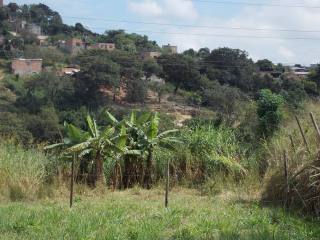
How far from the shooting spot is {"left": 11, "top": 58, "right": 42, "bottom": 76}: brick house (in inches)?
2232

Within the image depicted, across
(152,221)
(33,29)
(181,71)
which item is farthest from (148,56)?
(152,221)

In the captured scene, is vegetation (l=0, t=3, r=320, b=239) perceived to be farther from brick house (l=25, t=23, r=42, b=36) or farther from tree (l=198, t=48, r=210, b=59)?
brick house (l=25, t=23, r=42, b=36)

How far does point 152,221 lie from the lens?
800 centimetres

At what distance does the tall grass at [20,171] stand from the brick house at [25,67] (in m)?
44.5

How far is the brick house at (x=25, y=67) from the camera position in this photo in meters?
56.7

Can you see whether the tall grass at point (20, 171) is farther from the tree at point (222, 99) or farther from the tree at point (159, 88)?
the tree at point (159, 88)

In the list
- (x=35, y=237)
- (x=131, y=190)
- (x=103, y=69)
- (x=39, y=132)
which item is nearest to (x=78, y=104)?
(x=103, y=69)

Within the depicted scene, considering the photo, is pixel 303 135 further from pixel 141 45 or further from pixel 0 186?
pixel 141 45

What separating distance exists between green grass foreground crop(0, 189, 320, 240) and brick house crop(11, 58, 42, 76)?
159 feet

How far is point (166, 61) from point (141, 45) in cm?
1786

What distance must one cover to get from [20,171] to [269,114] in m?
8.08

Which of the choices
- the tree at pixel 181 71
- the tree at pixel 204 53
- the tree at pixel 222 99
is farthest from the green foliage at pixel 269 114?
the tree at pixel 204 53

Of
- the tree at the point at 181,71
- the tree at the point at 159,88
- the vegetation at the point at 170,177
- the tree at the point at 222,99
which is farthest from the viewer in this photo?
the tree at the point at 181,71

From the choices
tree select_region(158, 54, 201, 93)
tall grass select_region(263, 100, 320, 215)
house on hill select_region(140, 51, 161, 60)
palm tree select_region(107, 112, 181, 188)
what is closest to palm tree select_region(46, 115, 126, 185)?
palm tree select_region(107, 112, 181, 188)
